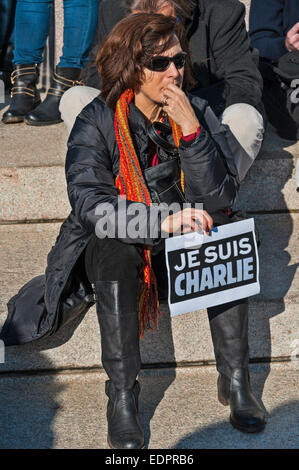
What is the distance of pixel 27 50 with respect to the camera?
3834 millimetres

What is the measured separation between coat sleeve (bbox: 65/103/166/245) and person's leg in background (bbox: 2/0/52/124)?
4.76 ft

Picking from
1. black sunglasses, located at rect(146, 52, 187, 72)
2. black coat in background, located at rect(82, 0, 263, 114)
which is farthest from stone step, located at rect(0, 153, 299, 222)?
black sunglasses, located at rect(146, 52, 187, 72)

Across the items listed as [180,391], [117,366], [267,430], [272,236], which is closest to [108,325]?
[117,366]

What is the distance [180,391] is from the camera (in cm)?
263

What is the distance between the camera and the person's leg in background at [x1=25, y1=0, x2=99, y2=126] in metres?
3.79

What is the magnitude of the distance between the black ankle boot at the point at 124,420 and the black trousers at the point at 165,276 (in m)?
0.19

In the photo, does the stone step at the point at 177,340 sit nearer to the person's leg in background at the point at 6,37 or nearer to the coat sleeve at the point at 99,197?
the coat sleeve at the point at 99,197

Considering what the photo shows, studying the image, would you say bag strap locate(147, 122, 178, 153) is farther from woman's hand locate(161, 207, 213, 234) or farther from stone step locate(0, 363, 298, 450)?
stone step locate(0, 363, 298, 450)

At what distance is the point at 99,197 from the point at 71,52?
1744 millimetres

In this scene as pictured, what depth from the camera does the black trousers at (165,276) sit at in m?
2.33

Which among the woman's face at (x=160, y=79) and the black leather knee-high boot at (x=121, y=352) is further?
the woman's face at (x=160, y=79)

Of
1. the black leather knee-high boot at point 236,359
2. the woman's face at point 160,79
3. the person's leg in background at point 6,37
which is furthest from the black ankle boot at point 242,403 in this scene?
the person's leg in background at point 6,37

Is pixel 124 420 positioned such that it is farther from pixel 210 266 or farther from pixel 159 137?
pixel 159 137

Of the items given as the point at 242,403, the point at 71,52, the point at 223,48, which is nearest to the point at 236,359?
the point at 242,403
